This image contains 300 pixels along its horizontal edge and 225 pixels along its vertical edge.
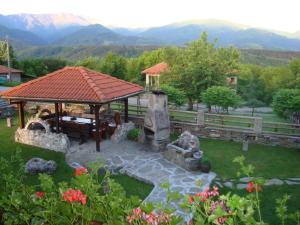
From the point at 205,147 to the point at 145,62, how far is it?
28.3 metres

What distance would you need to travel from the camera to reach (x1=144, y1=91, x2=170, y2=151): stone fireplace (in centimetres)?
1098

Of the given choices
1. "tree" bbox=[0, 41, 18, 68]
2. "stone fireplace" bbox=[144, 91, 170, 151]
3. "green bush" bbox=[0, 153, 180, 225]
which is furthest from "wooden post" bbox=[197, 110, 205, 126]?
"tree" bbox=[0, 41, 18, 68]

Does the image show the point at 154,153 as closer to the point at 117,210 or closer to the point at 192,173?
the point at 192,173

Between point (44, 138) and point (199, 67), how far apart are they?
38.0ft

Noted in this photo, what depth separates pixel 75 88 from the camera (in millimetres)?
11734

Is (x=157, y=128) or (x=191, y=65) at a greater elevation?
(x=191, y=65)

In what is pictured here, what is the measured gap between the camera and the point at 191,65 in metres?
20.3

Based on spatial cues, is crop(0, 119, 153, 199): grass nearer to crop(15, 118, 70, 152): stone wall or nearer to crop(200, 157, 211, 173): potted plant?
crop(15, 118, 70, 152): stone wall

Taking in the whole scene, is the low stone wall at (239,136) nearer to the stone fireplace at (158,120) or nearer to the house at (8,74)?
the stone fireplace at (158,120)

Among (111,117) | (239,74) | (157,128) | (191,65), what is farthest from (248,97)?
(157,128)

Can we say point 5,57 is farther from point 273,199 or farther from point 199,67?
point 273,199

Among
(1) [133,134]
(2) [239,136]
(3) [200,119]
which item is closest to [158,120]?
(1) [133,134]

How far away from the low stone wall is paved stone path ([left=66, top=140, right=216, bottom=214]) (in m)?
2.66

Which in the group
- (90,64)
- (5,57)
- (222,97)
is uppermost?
(5,57)
